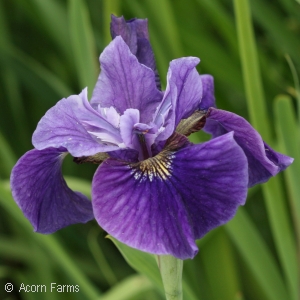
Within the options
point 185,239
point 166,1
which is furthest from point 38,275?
point 185,239

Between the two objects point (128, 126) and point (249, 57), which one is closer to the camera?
point (128, 126)

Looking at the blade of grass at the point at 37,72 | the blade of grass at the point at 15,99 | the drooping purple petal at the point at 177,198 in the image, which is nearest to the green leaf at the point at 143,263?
the drooping purple petal at the point at 177,198

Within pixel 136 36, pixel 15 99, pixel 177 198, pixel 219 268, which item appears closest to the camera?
pixel 177 198

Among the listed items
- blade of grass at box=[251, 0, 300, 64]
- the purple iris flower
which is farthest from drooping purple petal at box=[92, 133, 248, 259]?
blade of grass at box=[251, 0, 300, 64]

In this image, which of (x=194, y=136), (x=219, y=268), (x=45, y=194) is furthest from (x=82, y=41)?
(x=219, y=268)

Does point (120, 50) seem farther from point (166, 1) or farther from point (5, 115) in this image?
point (5, 115)

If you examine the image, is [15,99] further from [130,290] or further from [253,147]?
[253,147]

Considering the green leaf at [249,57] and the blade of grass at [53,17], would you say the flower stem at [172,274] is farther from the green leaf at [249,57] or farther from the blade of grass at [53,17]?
the blade of grass at [53,17]
